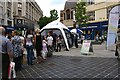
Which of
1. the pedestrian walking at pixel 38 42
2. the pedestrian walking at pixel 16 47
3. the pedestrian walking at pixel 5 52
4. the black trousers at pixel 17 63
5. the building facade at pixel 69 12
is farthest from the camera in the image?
the building facade at pixel 69 12

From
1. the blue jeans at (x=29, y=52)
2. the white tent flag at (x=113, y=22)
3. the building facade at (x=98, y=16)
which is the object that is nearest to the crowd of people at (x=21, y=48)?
the blue jeans at (x=29, y=52)

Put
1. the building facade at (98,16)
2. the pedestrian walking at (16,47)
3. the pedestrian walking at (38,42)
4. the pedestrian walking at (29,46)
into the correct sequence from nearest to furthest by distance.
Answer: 1. the pedestrian walking at (16,47)
2. the pedestrian walking at (29,46)
3. the pedestrian walking at (38,42)
4. the building facade at (98,16)

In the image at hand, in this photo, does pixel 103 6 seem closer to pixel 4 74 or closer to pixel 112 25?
pixel 112 25

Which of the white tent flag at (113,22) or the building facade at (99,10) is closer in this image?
the white tent flag at (113,22)

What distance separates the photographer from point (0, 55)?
5.66 meters

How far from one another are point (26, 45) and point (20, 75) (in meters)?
2.27

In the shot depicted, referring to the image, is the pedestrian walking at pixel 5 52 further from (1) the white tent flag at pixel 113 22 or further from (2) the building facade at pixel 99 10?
(2) the building facade at pixel 99 10

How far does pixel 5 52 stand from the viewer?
5570 millimetres

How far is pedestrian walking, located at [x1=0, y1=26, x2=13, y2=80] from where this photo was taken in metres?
5.48

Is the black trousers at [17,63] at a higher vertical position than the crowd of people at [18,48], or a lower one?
lower

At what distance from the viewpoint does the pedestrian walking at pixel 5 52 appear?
18.0 ft

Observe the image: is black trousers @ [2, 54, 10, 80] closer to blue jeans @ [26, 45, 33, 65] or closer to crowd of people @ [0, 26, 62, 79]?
crowd of people @ [0, 26, 62, 79]

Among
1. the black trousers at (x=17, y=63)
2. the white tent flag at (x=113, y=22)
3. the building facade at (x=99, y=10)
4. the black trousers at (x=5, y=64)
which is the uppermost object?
the building facade at (x=99, y=10)

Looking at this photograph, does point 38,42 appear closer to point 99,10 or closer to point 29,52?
point 29,52
